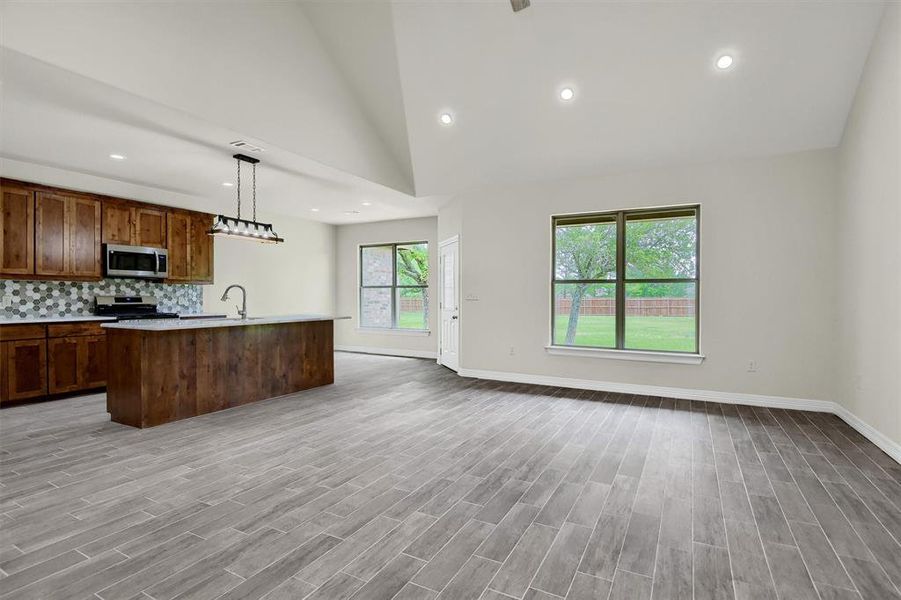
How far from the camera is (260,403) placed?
193 inches

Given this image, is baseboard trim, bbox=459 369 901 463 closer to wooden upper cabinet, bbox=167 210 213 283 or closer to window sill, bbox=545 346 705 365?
window sill, bbox=545 346 705 365

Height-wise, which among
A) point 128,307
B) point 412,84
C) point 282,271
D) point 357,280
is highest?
point 412,84

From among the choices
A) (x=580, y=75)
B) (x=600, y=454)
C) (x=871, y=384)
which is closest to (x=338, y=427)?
(x=600, y=454)

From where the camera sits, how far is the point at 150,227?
20.9 ft

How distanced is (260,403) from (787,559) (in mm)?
4674

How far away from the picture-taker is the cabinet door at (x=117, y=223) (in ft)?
19.2

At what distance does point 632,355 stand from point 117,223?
23.0 ft

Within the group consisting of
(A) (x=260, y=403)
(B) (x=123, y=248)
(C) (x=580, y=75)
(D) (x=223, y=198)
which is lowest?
(A) (x=260, y=403)

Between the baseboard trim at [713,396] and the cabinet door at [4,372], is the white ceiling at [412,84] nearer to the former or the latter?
the cabinet door at [4,372]

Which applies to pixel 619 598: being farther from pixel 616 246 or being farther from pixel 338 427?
pixel 616 246

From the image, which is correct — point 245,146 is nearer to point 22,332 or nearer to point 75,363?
point 22,332

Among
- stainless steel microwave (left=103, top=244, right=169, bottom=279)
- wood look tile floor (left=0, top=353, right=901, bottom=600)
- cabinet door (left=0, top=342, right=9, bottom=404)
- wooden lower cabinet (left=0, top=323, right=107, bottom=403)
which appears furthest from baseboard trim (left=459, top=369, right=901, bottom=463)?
cabinet door (left=0, top=342, right=9, bottom=404)

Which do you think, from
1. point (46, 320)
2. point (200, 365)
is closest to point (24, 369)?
point (46, 320)

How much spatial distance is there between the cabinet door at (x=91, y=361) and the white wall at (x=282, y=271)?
1.90 m
